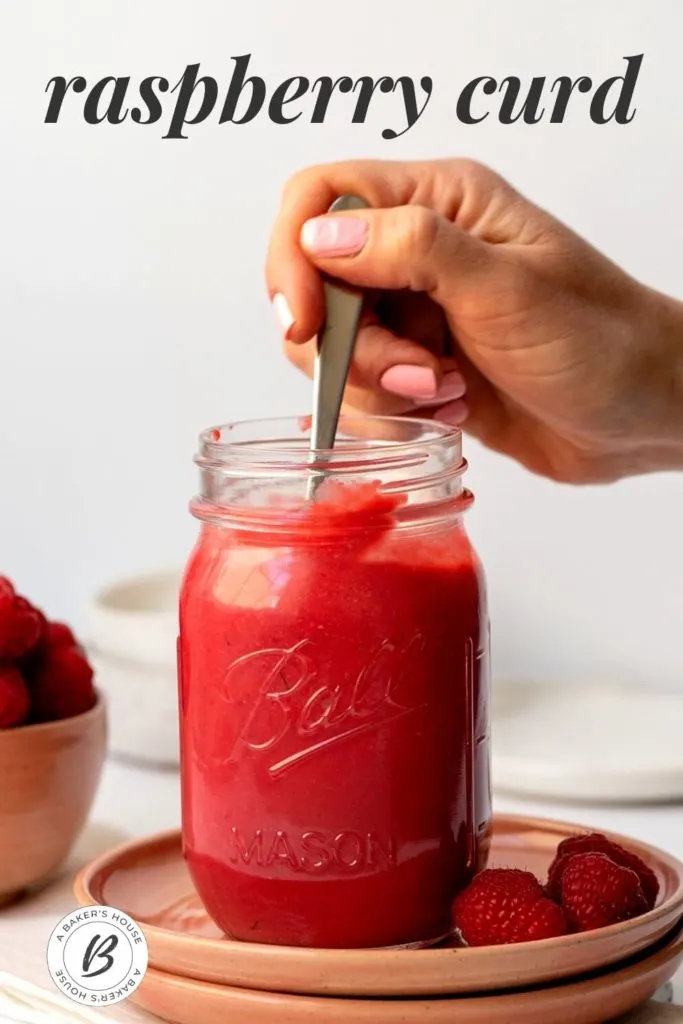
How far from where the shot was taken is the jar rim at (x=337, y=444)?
2.01 ft

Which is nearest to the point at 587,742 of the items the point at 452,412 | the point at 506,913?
the point at 452,412

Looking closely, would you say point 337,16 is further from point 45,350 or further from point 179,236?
point 45,350

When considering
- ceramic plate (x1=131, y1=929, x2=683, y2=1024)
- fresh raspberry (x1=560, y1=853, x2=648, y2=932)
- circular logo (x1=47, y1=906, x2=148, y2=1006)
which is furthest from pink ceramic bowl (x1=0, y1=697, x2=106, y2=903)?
fresh raspberry (x1=560, y1=853, x2=648, y2=932)

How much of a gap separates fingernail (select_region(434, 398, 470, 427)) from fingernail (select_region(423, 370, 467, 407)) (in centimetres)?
2

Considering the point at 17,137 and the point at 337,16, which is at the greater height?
the point at 337,16

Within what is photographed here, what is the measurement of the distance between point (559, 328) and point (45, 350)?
2.56 feet

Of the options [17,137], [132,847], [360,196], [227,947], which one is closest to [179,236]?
[17,137]

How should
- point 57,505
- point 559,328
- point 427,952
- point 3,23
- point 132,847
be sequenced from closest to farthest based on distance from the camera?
point 427,952 < point 132,847 < point 559,328 < point 3,23 < point 57,505

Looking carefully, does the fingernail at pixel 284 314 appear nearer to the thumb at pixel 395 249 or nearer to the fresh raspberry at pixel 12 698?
the thumb at pixel 395 249

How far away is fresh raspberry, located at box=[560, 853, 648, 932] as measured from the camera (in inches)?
22.9

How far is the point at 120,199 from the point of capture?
55.4 inches

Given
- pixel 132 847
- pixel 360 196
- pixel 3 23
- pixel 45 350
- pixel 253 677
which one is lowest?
pixel 132 847

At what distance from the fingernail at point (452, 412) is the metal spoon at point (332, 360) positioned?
0.17 metres

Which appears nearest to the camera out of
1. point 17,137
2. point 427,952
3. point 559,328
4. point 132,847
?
point 427,952
